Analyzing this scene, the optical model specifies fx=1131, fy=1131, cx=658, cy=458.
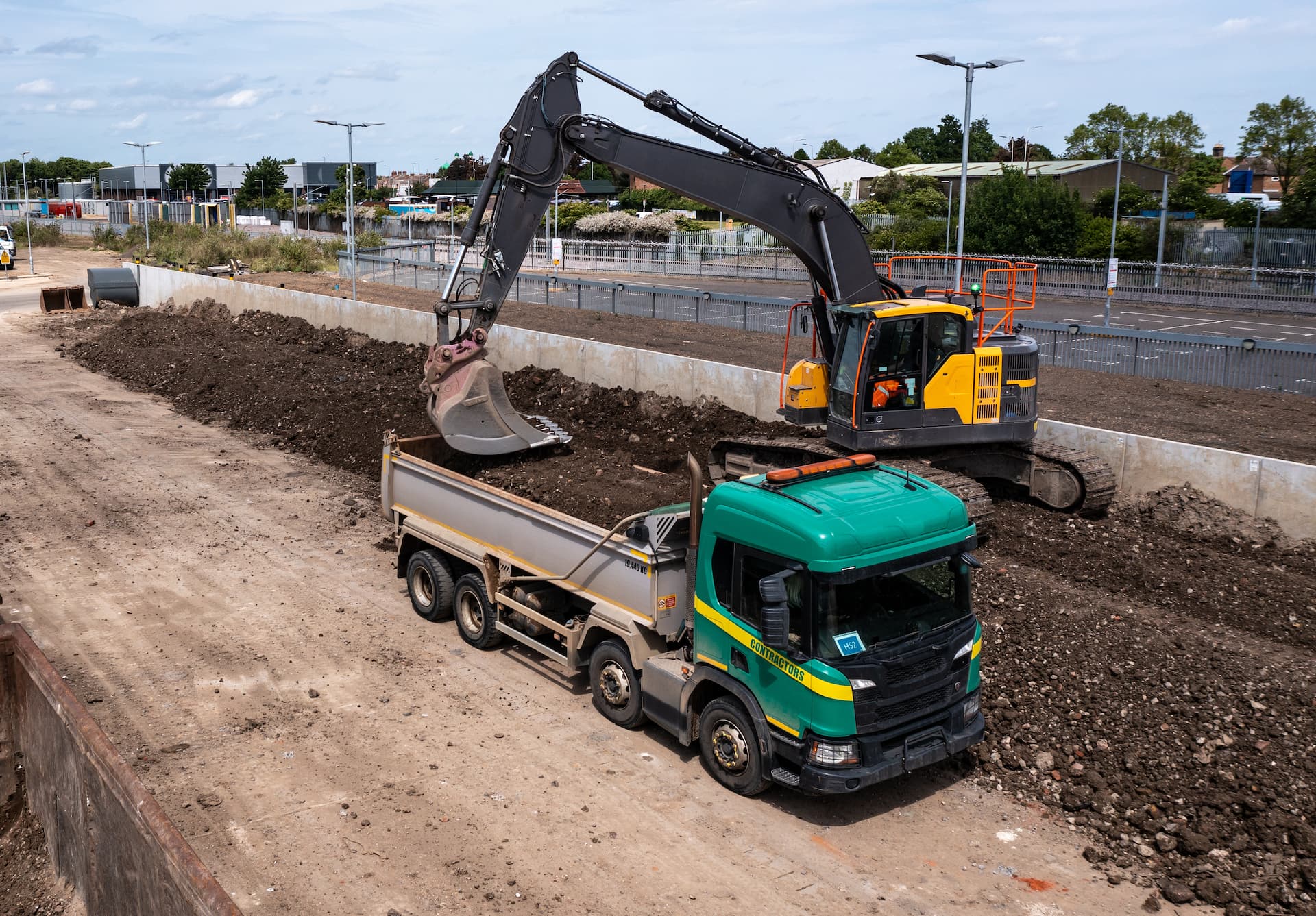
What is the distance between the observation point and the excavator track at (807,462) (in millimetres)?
12555

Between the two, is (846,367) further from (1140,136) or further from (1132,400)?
(1140,136)

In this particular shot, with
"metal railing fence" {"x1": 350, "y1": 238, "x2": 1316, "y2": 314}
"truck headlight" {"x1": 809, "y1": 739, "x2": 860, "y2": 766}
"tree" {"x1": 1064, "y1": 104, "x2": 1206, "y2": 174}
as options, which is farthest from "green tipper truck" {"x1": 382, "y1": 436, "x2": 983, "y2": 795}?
"tree" {"x1": 1064, "y1": 104, "x2": 1206, "y2": 174}

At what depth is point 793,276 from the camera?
5253 centimetres

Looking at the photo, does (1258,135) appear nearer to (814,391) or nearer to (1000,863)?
(814,391)

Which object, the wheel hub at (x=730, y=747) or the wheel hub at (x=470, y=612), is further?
the wheel hub at (x=470, y=612)

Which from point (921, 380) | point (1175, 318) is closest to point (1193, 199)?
point (1175, 318)

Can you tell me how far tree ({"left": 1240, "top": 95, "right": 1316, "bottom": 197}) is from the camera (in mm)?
70688

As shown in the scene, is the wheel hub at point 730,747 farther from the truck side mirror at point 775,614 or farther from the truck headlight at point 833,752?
the truck side mirror at point 775,614

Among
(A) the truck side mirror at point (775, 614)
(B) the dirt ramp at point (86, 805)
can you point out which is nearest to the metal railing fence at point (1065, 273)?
(A) the truck side mirror at point (775, 614)

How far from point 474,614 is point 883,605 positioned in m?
4.84

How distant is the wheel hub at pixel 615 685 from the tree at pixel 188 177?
113 meters

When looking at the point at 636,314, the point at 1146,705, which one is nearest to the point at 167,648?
the point at 1146,705

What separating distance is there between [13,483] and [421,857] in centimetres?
1315

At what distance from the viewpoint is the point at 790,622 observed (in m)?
7.84
